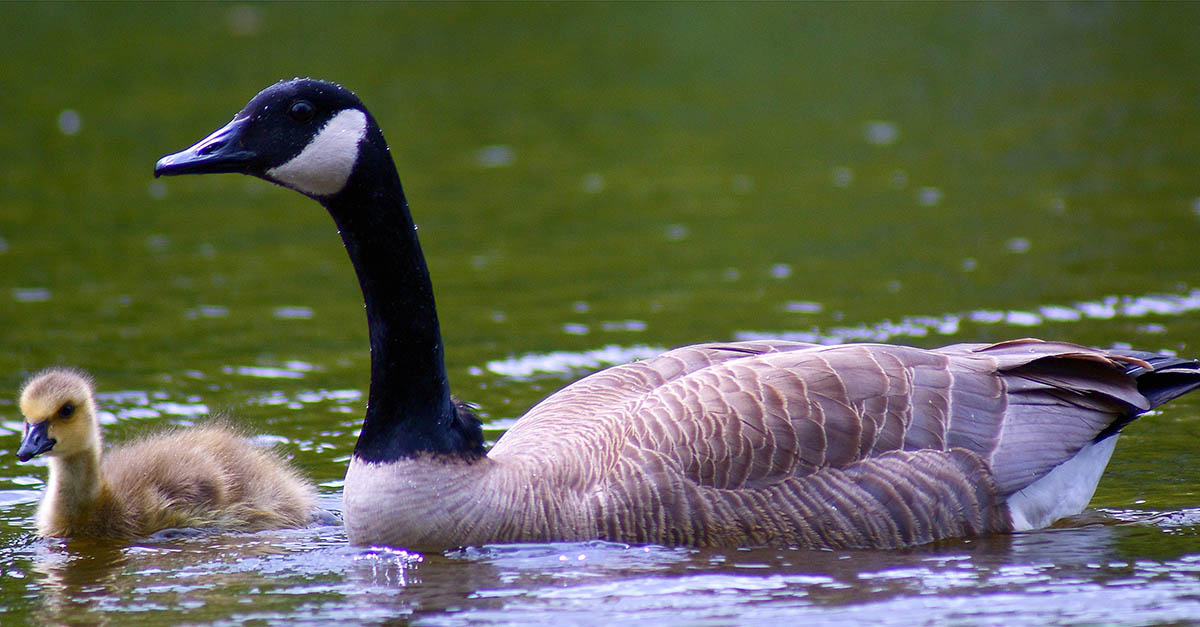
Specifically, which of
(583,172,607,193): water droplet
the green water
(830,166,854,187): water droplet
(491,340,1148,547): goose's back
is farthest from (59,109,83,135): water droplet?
(491,340,1148,547): goose's back

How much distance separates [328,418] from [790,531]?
4140mm

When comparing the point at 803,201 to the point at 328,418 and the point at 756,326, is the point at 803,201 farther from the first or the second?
the point at 328,418

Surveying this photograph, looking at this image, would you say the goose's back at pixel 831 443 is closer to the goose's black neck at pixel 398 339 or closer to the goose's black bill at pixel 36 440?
the goose's black neck at pixel 398 339

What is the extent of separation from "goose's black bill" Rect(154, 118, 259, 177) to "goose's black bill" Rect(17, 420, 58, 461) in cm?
179

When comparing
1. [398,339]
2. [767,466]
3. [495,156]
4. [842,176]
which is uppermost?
[495,156]

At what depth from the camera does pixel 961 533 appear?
784cm

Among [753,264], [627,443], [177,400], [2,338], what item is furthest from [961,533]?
[2,338]

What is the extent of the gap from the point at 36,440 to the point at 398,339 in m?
2.04

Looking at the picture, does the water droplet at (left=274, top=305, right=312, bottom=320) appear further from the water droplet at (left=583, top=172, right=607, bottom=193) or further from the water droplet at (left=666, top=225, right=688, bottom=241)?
the water droplet at (left=583, top=172, right=607, bottom=193)

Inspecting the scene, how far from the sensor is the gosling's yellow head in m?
8.20

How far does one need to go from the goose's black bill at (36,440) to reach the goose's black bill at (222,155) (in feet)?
5.86

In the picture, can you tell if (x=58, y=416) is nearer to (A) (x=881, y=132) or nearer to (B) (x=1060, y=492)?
(B) (x=1060, y=492)

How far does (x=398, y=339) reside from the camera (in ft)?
25.5

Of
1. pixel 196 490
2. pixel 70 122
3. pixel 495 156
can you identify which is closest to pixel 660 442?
pixel 196 490
